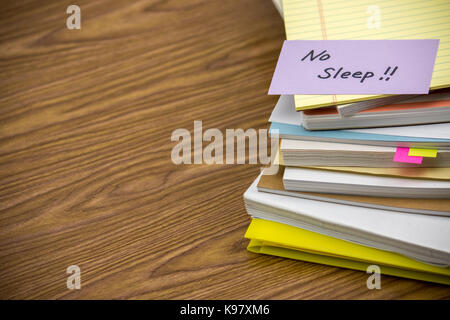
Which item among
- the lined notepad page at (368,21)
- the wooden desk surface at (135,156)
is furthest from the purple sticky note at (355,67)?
the wooden desk surface at (135,156)

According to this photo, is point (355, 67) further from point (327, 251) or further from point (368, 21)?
point (327, 251)

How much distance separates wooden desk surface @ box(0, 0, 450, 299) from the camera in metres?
0.57

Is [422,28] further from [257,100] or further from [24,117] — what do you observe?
[24,117]

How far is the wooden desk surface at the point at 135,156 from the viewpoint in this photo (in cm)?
57

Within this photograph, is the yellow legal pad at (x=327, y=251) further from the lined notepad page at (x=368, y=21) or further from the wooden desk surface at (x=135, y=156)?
the lined notepad page at (x=368, y=21)

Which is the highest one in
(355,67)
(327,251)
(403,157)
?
(355,67)

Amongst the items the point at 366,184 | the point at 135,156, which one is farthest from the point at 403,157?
the point at 135,156

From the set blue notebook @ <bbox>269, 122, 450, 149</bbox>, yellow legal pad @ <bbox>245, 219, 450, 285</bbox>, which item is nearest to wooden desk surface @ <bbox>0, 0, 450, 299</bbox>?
yellow legal pad @ <bbox>245, 219, 450, 285</bbox>

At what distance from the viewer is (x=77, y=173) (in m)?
0.72

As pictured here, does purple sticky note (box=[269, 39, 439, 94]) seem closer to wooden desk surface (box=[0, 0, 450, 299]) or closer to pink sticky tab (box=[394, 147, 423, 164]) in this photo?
Result: pink sticky tab (box=[394, 147, 423, 164])

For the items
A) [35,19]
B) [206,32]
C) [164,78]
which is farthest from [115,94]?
[35,19]

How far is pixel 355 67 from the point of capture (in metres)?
0.56

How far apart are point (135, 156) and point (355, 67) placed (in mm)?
358

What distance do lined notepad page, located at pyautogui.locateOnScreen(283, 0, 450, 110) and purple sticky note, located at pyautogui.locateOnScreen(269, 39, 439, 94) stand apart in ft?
0.04
